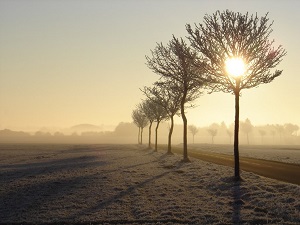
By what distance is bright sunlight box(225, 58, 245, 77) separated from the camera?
74.4ft

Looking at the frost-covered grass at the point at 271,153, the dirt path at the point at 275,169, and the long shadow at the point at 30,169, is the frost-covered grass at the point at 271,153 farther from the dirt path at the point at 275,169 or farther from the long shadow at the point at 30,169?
the long shadow at the point at 30,169

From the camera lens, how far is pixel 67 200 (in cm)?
1658

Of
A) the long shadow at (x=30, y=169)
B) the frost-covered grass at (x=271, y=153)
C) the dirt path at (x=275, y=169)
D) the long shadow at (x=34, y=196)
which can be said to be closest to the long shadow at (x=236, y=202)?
the dirt path at (x=275, y=169)

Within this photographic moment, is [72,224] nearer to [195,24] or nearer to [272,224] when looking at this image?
[272,224]

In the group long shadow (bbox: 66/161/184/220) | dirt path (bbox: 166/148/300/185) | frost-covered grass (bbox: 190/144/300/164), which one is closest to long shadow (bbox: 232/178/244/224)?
dirt path (bbox: 166/148/300/185)

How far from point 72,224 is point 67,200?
443 cm

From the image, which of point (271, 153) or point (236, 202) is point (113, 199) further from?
point (271, 153)

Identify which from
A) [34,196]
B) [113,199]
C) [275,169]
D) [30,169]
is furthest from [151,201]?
[30,169]

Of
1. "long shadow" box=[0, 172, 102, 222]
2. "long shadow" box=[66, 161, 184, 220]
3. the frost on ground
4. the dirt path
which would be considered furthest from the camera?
the dirt path

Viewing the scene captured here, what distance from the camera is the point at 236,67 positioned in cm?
2289

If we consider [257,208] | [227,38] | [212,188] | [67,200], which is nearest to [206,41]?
[227,38]

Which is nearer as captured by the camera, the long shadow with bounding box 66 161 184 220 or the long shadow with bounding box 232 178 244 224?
the long shadow with bounding box 232 178 244 224

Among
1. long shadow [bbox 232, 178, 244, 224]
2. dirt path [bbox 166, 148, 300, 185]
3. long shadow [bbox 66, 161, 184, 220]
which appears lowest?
long shadow [bbox 66, 161, 184, 220]

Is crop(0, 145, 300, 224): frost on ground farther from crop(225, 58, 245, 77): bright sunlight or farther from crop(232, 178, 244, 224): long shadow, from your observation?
crop(225, 58, 245, 77): bright sunlight
